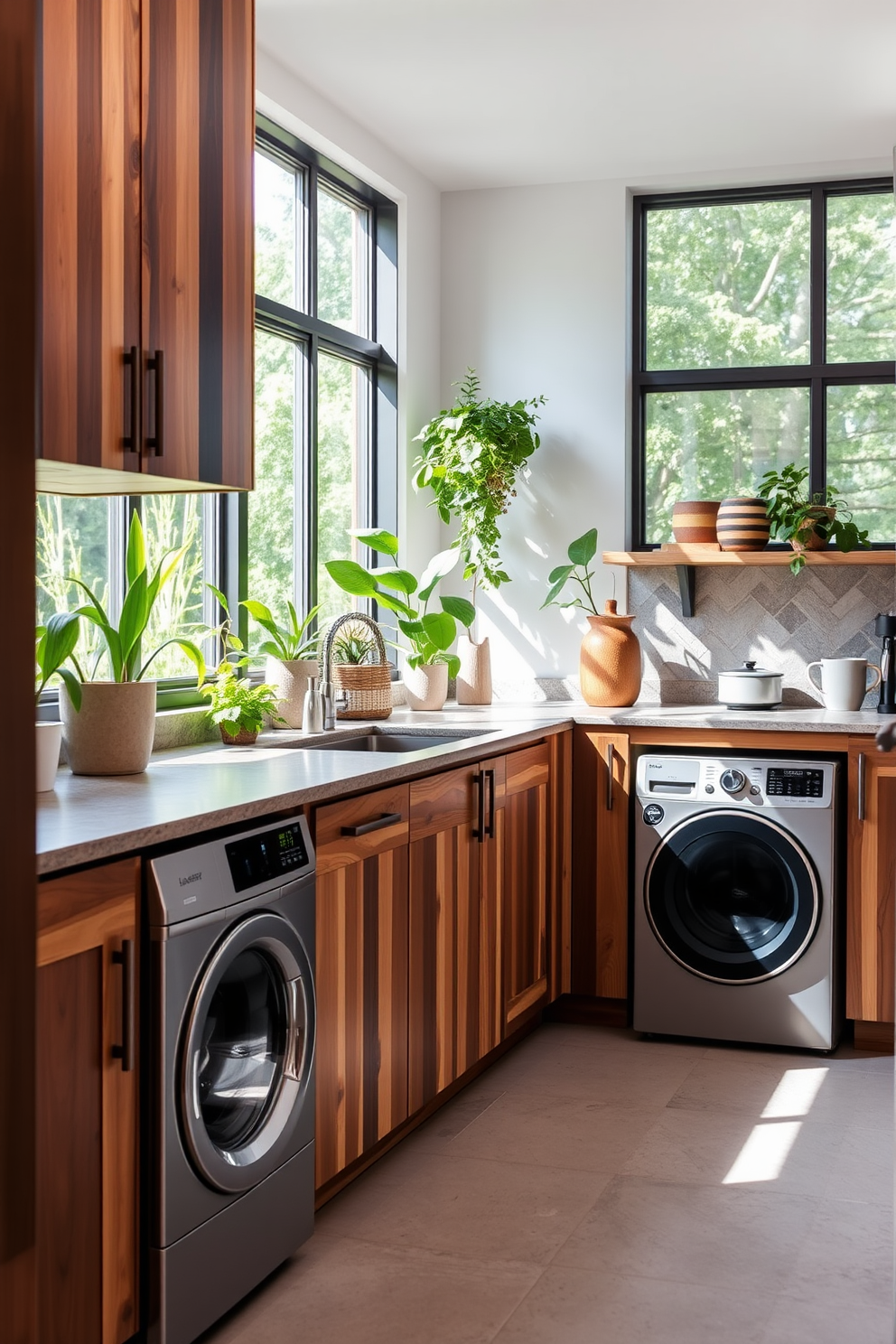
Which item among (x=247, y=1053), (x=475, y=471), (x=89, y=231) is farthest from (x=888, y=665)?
(x=89, y=231)

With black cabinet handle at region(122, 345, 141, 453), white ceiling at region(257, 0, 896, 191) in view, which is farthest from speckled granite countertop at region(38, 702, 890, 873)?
white ceiling at region(257, 0, 896, 191)

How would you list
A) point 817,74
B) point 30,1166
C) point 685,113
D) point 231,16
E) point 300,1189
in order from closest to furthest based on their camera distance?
1. point 30,1166
2. point 300,1189
3. point 231,16
4. point 817,74
5. point 685,113

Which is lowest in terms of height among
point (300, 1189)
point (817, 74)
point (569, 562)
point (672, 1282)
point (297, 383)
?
point (672, 1282)

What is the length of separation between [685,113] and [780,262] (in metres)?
0.75

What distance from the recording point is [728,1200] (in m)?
2.74

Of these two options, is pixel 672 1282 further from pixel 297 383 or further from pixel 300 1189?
pixel 297 383

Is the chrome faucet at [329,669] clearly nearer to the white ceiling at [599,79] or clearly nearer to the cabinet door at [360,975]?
the cabinet door at [360,975]

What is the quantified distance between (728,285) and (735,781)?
6.13ft

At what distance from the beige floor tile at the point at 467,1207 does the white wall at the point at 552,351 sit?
210 cm

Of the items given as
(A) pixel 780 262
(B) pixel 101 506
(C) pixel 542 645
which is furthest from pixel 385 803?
(A) pixel 780 262

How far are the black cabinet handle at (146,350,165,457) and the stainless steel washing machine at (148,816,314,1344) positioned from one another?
687 mm

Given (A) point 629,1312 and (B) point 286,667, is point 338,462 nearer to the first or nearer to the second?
(B) point 286,667

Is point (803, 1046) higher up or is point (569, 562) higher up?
point (569, 562)

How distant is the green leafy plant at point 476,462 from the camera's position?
440cm
